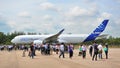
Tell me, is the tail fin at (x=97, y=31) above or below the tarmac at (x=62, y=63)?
above

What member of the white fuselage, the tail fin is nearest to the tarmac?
the white fuselage

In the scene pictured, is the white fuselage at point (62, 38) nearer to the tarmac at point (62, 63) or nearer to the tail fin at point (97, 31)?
the tail fin at point (97, 31)

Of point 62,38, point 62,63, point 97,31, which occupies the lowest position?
point 62,63

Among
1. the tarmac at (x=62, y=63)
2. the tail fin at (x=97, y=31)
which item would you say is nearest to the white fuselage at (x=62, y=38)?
the tail fin at (x=97, y=31)

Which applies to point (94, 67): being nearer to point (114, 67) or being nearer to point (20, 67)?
point (114, 67)

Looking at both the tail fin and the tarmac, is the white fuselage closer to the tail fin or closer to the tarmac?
the tail fin

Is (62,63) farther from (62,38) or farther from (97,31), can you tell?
(97,31)

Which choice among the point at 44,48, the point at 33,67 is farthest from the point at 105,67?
the point at 44,48

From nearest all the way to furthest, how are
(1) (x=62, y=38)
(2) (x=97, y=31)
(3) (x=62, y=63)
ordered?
(3) (x=62, y=63)
(1) (x=62, y=38)
(2) (x=97, y=31)

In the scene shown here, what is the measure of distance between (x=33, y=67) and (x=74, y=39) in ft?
183

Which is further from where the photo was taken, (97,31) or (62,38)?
(97,31)

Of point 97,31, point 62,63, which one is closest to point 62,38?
point 97,31

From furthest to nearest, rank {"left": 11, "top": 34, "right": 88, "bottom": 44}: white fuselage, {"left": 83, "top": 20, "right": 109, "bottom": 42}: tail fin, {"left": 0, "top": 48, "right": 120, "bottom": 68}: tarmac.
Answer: {"left": 83, "top": 20, "right": 109, "bottom": 42}: tail fin → {"left": 11, "top": 34, "right": 88, "bottom": 44}: white fuselage → {"left": 0, "top": 48, "right": 120, "bottom": 68}: tarmac

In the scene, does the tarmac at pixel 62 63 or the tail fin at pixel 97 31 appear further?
the tail fin at pixel 97 31
